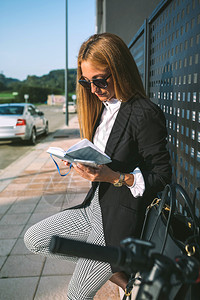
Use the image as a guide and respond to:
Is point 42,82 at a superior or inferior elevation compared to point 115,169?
superior

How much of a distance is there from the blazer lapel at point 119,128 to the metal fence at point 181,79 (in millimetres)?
411

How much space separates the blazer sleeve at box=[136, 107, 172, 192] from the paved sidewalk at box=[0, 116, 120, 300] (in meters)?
1.35

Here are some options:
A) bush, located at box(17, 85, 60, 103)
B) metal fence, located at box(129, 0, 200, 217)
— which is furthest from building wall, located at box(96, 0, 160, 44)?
bush, located at box(17, 85, 60, 103)

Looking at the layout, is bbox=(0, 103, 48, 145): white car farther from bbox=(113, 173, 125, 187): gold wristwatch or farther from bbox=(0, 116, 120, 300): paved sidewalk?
bbox=(113, 173, 125, 187): gold wristwatch

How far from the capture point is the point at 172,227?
1408 millimetres

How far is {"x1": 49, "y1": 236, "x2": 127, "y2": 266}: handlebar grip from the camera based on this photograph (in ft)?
2.53

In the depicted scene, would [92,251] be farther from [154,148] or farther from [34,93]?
[34,93]

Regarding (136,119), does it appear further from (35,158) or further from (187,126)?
(35,158)

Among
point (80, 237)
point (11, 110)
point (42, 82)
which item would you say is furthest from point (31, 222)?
point (42, 82)

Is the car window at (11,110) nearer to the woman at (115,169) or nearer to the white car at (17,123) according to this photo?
the white car at (17,123)

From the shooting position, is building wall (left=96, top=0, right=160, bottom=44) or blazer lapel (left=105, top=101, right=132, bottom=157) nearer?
blazer lapel (left=105, top=101, right=132, bottom=157)

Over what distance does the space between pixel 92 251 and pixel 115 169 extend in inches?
38.3

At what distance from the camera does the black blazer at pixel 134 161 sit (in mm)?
1611

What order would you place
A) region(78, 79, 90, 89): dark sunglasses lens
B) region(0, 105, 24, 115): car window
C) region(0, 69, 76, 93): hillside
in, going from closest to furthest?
region(78, 79, 90, 89): dark sunglasses lens < region(0, 105, 24, 115): car window < region(0, 69, 76, 93): hillside
